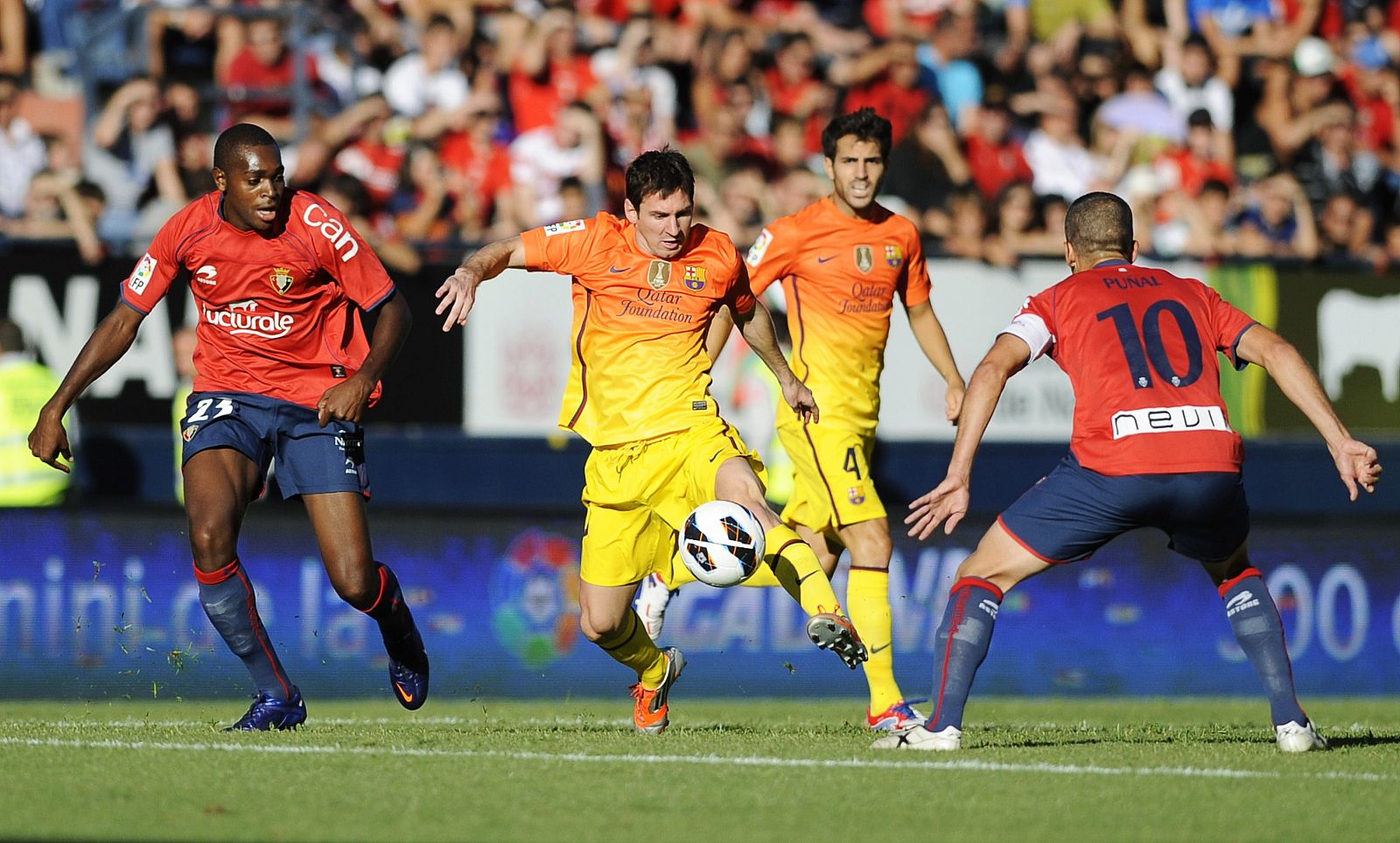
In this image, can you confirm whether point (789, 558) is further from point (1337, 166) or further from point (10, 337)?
point (1337, 166)

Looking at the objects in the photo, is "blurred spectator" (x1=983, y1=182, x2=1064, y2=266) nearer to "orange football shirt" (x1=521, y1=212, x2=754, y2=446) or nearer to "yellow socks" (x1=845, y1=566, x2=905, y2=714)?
"yellow socks" (x1=845, y1=566, x2=905, y2=714)

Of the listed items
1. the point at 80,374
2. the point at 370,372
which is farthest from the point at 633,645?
the point at 80,374

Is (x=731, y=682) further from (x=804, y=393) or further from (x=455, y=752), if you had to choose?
(x=455, y=752)

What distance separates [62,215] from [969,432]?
27.6 ft

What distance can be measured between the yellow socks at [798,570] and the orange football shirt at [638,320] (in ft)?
2.32

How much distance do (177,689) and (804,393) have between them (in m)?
4.77

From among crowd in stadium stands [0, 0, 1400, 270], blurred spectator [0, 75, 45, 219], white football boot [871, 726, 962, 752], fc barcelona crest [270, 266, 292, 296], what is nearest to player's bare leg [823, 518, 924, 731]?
white football boot [871, 726, 962, 752]

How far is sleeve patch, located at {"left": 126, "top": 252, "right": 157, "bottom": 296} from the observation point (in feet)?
25.0

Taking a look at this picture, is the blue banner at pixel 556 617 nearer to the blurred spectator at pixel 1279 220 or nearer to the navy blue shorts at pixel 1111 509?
the blurred spectator at pixel 1279 220

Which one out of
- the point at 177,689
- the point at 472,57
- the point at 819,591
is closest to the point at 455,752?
the point at 819,591

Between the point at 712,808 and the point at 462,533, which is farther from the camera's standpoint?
the point at 462,533

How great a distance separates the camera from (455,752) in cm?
708

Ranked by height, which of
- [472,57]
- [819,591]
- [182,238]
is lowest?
[819,591]

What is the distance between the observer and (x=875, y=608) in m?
8.69
